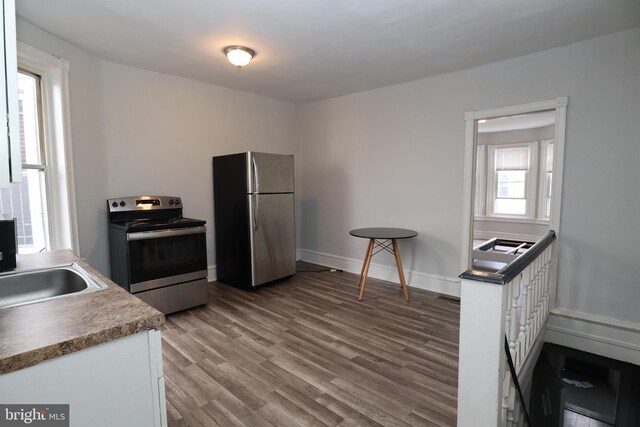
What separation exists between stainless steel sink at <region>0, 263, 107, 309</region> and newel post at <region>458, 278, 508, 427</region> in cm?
157

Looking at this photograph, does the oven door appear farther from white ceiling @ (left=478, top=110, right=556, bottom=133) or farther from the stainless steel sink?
white ceiling @ (left=478, top=110, right=556, bottom=133)

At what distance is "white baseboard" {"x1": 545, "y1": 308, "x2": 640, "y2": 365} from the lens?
270cm

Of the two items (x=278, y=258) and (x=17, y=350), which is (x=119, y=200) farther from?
(x=17, y=350)

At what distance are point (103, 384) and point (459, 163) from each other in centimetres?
351

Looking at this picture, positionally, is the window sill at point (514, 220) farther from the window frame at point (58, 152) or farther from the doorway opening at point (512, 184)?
the window frame at point (58, 152)

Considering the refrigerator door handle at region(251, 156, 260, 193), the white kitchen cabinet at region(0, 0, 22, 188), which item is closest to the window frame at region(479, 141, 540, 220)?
the refrigerator door handle at region(251, 156, 260, 193)

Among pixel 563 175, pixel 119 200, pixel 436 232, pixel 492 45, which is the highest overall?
pixel 492 45

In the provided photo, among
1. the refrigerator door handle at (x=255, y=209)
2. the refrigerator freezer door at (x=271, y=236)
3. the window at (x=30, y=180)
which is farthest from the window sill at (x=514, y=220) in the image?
the window at (x=30, y=180)

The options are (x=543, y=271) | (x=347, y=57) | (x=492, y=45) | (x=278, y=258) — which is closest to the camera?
(x=543, y=271)

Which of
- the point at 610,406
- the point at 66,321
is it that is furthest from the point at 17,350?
the point at 610,406

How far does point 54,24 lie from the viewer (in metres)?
2.50

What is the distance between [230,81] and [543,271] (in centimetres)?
368

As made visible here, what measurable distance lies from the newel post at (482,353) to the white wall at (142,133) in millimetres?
3289

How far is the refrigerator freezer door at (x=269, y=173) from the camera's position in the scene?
147 inches
